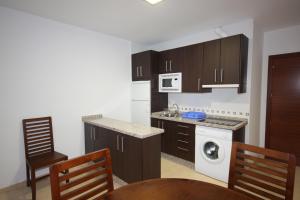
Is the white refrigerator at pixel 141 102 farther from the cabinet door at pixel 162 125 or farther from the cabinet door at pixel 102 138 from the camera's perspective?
the cabinet door at pixel 102 138

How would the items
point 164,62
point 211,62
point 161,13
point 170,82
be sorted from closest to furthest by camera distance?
point 161,13
point 211,62
point 170,82
point 164,62

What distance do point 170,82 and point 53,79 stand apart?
2112mm

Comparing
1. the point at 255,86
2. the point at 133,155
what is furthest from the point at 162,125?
the point at 255,86

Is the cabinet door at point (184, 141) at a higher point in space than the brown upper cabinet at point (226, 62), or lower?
lower

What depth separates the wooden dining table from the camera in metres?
1.01

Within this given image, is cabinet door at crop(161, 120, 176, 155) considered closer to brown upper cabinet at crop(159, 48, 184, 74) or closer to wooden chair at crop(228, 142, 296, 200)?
brown upper cabinet at crop(159, 48, 184, 74)

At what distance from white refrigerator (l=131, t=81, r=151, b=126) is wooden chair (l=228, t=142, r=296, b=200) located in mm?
2268

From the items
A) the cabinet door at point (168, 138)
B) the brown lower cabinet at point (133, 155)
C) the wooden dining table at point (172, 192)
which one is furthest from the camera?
the cabinet door at point (168, 138)

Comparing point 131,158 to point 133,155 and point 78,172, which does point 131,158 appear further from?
point 78,172

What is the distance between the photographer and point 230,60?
2.60 m

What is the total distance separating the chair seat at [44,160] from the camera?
81.8 inches

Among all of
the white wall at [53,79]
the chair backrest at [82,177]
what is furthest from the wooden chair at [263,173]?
the white wall at [53,79]

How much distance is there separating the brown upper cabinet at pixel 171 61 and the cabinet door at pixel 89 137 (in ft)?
6.04

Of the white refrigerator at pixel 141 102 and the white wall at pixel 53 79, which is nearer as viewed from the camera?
the white wall at pixel 53 79
